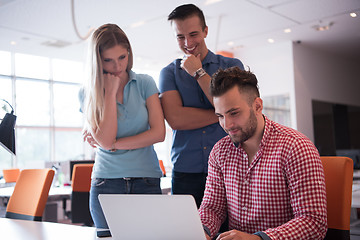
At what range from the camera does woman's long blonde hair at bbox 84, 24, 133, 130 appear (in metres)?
1.85

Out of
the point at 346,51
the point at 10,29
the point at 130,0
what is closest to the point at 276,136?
the point at 130,0

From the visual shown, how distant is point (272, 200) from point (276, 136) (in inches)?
9.5

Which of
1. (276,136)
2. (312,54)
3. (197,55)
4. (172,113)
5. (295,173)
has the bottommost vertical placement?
(295,173)

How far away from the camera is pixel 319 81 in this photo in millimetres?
9602

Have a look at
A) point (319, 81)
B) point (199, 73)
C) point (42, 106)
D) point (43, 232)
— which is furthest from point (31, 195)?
point (319, 81)

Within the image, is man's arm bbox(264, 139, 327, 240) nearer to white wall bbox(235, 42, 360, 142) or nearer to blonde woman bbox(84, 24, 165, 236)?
blonde woman bbox(84, 24, 165, 236)

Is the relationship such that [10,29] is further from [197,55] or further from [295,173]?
[295,173]

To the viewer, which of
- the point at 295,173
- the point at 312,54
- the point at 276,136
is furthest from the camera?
the point at 312,54

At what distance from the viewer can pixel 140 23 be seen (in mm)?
7078

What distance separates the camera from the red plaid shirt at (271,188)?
134cm

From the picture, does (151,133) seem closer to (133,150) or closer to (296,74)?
(133,150)

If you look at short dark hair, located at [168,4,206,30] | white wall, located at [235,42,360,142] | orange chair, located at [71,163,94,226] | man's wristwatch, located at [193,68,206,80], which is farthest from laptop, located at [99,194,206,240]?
white wall, located at [235,42,360,142]

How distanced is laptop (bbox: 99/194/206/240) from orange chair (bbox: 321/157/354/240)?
2.07 ft

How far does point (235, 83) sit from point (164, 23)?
581cm
